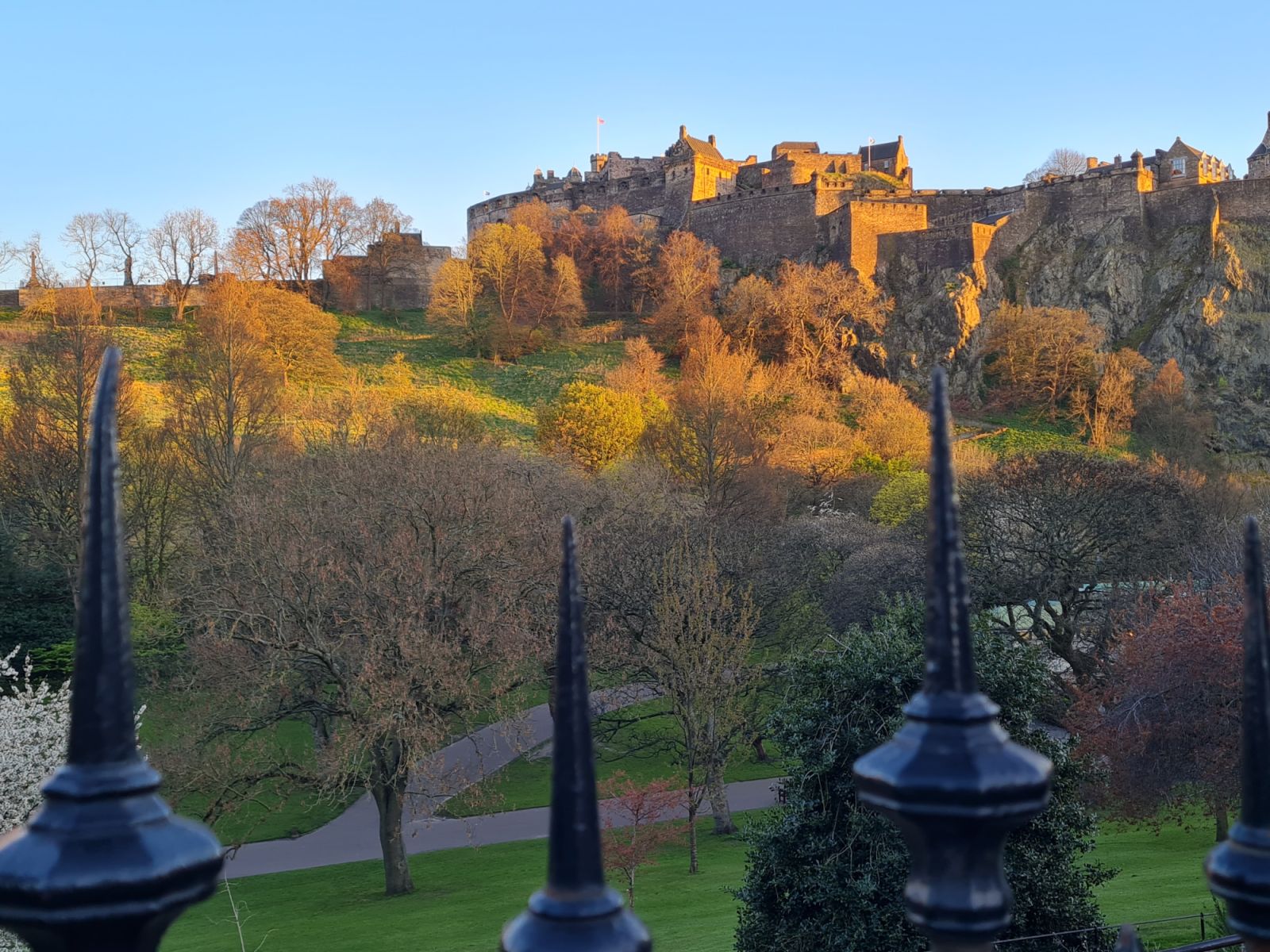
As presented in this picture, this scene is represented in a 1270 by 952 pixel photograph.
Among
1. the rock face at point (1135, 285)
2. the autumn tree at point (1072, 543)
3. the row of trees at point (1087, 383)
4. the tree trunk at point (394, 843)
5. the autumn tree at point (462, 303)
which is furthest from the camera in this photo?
the autumn tree at point (462, 303)

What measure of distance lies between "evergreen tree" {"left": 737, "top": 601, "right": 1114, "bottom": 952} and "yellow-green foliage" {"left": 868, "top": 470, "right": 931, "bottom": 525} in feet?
86.2

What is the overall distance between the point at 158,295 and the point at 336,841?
214 feet

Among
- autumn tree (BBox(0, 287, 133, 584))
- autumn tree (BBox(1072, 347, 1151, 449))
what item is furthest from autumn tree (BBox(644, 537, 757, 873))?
autumn tree (BBox(1072, 347, 1151, 449))

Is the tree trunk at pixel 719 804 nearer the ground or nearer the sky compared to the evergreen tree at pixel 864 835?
nearer the ground

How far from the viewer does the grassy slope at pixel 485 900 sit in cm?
1753

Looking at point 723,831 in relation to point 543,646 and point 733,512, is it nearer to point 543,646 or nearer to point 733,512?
point 543,646

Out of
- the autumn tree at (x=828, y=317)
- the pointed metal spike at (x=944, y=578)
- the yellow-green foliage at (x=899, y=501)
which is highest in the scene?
the autumn tree at (x=828, y=317)

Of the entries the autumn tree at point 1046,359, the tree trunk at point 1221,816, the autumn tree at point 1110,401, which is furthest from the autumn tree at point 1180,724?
the autumn tree at point 1046,359

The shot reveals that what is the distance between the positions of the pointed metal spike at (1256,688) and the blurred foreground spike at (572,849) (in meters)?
1.03

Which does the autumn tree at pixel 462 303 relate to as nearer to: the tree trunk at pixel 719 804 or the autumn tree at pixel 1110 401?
the autumn tree at pixel 1110 401

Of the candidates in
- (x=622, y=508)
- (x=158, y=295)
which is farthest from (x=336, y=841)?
(x=158, y=295)

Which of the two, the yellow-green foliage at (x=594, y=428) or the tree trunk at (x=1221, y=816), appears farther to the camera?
the yellow-green foliage at (x=594, y=428)

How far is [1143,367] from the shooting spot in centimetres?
6769

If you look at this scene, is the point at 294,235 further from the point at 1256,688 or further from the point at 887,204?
the point at 1256,688
